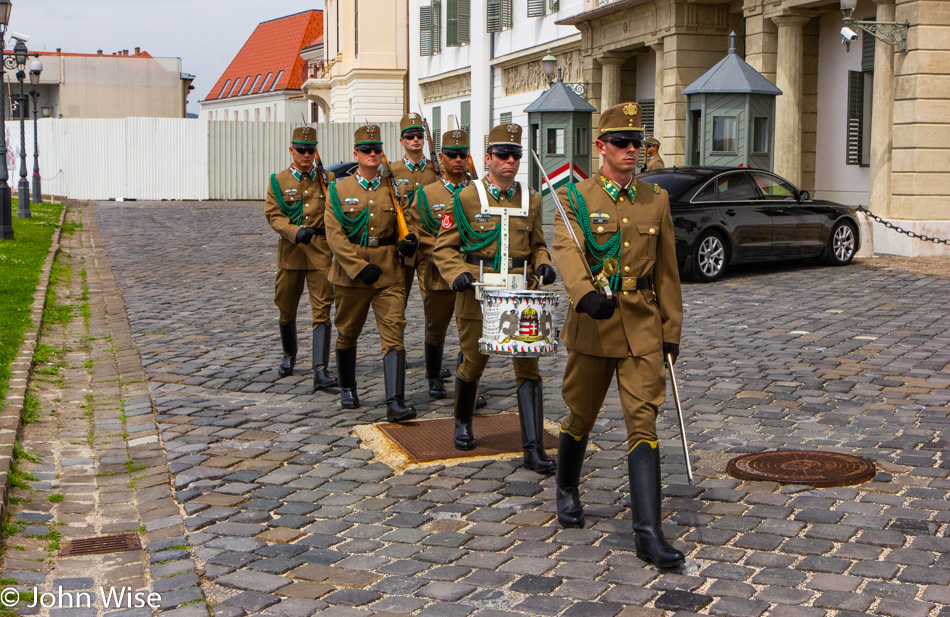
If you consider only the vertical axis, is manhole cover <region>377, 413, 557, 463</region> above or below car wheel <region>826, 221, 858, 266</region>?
below

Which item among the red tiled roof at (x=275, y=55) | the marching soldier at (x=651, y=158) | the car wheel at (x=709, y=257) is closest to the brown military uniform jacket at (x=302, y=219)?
the car wheel at (x=709, y=257)

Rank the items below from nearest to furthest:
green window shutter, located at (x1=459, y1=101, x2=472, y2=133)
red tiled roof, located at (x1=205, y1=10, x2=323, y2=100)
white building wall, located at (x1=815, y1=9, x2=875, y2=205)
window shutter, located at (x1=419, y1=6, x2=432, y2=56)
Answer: white building wall, located at (x1=815, y1=9, x2=875, y2=205) → green window shutter, located at (x1=459, y1=101, x2=472, y2=133) → window shutter, located at (x1=419, y1=6, x2=432, y2=56) → red tiled roof, located at (x1=205, y1=10, x2=323, y2=100)

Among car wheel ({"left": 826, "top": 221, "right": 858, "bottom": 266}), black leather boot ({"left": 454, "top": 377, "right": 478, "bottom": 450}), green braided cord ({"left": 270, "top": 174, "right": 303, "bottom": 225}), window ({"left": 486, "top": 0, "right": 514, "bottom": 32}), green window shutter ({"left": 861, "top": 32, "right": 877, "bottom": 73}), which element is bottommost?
black leather boot ({"left": 454, "top": 377, "right": 478, "bottom": 450})

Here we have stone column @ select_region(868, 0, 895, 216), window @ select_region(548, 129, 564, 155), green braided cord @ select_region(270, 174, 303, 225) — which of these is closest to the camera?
green braided cord @ select_region(270, 174, 303, 225)

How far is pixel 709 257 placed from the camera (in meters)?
16.2

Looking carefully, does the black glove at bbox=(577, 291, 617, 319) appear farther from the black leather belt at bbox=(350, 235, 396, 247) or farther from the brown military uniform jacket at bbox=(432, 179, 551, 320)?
the black leather belt at bbox=(350, 235, 396, 247)

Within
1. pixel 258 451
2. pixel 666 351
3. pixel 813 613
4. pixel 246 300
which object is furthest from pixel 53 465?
pixel 246 300

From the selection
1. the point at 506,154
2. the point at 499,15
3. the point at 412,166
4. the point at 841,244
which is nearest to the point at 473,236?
the point at 506,154

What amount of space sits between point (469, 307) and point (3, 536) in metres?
2.77

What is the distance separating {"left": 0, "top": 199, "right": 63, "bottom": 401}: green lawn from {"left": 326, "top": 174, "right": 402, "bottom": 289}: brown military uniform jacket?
244 centimetres

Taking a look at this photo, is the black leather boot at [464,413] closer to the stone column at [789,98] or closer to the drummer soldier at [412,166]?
the drummer soldier at [412,166]

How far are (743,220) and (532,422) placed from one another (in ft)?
34.1

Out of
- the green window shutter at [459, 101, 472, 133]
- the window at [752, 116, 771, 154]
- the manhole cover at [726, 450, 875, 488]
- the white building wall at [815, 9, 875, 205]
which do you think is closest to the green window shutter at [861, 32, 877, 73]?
the white building wall at [815, 9, 875, 205]

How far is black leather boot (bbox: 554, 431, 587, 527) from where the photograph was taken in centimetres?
582
